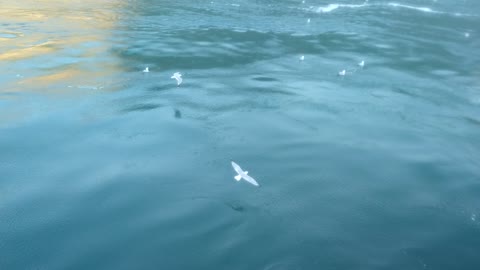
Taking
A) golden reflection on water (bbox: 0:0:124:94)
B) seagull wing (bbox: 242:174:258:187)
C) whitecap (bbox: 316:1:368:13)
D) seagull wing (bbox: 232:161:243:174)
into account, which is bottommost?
seagull wing (bbox: 242:174:258:187)

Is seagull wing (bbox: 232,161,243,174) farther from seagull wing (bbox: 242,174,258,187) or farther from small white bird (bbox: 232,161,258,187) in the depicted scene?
seagull wing (bbox: 242,174,258,187)

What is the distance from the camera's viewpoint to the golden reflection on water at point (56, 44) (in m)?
24.9

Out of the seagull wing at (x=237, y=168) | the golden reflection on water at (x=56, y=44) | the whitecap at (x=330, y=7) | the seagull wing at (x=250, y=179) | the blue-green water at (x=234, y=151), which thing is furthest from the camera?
the whitecap at (x=330, y=7)

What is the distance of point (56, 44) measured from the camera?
30953mm

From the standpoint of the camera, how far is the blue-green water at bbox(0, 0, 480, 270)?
45.8ft

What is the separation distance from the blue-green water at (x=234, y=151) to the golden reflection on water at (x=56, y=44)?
0.20m

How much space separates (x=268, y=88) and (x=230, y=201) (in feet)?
35.2

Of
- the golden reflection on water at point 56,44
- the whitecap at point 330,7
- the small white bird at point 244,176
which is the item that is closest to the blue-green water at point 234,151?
the golden reflection on water at point 56,44

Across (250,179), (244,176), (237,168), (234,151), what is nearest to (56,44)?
(234,151)

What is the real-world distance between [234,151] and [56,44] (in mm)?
19702

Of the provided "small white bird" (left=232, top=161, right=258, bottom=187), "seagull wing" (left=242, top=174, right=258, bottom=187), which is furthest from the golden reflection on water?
"seagull wing" (left=242, top=174, right=258, bottom=187)

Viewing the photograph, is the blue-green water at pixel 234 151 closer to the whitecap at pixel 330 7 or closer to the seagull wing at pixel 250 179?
the seagull wing at pixel 250 179

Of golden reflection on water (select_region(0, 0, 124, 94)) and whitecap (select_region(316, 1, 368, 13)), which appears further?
whitecap (select_region(316, 1, 368, 13))

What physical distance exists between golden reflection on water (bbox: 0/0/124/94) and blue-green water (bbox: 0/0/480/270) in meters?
0.20
